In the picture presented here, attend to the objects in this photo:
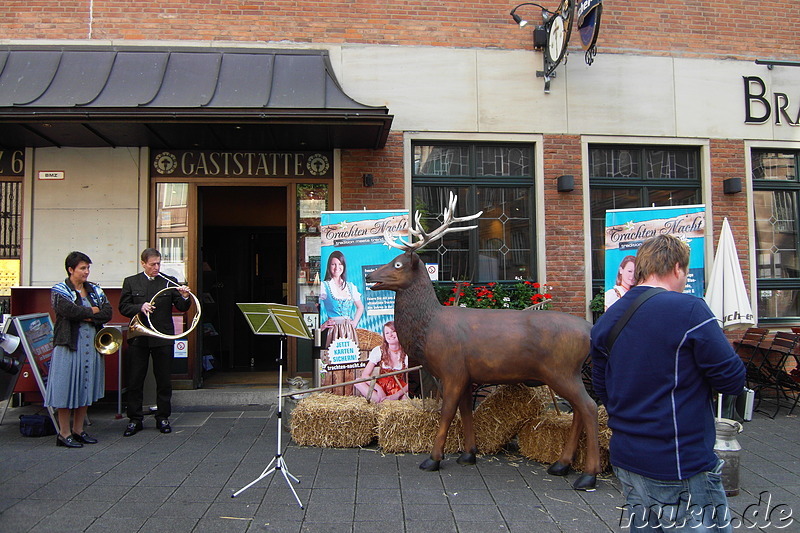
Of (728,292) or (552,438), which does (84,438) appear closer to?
(552,438)

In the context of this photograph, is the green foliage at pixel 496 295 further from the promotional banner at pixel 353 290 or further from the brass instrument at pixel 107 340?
the brass instrument at pixel 107 340

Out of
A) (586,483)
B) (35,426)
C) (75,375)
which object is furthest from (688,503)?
(35,426)

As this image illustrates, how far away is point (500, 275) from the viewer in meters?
8.13

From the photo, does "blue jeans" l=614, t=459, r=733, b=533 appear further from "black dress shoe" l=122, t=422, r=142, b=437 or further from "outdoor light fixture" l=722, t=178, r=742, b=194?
"outdoor light fixture" l=722, t=178, r=742, b=194

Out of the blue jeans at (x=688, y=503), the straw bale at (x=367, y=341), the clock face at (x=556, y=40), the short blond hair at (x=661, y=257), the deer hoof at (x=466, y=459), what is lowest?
the deer hoof at (x=466, y=459)

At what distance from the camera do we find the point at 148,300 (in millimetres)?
6230

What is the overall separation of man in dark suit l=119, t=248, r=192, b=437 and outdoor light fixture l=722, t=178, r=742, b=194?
7.93 meters

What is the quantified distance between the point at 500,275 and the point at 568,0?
3903 mm

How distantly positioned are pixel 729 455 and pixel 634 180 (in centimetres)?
501

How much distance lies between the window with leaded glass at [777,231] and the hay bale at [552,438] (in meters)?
5.14

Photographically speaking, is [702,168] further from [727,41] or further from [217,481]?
[217,481]

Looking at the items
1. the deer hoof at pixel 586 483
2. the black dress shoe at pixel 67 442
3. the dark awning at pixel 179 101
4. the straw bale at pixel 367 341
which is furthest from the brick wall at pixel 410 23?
the deer hoof at pixel 586 483

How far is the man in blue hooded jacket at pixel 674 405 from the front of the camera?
228 cm

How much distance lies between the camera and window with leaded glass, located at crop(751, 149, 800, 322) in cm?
854
